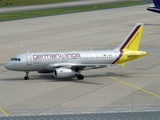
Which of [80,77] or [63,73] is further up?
[63,73]

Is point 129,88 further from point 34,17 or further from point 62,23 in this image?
point 34,17

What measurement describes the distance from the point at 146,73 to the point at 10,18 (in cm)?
8848

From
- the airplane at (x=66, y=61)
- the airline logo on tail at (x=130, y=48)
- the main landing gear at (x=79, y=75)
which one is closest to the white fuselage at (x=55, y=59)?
the airplane at (x=66, y=61)

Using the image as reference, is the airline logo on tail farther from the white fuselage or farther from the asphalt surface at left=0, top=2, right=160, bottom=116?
the asphalt surface at left=0, top=2, right=160, bottom=116

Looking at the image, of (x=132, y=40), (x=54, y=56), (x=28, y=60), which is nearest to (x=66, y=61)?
(x=54, y=56)

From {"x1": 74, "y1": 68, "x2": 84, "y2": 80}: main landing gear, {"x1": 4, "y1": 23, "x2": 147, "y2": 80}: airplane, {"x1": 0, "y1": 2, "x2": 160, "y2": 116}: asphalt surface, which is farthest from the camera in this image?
{"x1": 74, "y1": 68, "x2": 84, "y2": 80}: main landing gear

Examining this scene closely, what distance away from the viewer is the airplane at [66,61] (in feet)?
175

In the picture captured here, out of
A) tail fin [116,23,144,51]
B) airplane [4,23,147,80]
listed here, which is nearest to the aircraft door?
airplane [4,23,147,80]

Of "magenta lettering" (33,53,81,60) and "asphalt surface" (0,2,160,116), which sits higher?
"magenta lettering" (33,53,81,60)

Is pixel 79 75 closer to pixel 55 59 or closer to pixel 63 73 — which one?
pixel 63 73

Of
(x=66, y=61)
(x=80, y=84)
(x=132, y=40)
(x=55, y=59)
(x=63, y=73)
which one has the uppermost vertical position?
(x=132, y=40)

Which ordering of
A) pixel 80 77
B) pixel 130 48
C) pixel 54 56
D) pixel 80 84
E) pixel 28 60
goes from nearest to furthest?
pixel 80 84 → pixel 28 60 → pixel 54 56 → pixel 80 77 → pixel 130 48

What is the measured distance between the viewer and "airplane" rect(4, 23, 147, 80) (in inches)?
2098

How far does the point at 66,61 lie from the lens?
54344 millimetres
